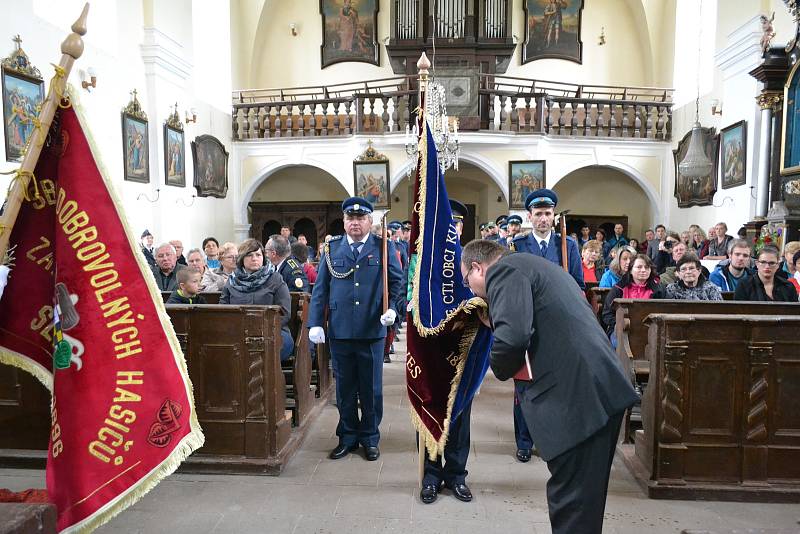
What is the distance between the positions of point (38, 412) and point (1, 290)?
217 cm

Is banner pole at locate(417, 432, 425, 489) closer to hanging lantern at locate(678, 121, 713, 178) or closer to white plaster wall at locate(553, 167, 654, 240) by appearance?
hanging lantern at locate(678, 121, 713, 178)

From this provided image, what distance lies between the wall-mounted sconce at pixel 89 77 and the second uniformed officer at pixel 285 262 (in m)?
4.74

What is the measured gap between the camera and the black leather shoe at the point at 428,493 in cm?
297

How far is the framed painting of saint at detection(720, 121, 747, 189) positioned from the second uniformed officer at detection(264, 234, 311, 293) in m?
8.21

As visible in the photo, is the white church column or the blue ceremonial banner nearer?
the blue ceremonial banner

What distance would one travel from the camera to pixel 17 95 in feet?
21.3

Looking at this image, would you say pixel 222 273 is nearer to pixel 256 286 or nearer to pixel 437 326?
pixel 256 286

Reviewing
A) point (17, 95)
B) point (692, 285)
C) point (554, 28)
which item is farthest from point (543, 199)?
point (554, 28)

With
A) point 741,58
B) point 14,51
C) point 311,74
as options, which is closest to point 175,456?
point 14,51

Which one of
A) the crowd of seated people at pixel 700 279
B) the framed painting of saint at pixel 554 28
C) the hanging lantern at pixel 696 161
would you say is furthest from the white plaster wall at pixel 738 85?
the framed painting of saint at pixel 554 28

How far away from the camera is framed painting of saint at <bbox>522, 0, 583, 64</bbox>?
48.0 feet

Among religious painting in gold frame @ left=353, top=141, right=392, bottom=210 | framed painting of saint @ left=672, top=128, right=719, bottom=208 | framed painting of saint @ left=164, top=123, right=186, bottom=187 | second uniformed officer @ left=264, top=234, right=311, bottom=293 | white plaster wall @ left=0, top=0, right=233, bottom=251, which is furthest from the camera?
religious painting in gold frame @ left=353, top=141, right=392, bottom=210

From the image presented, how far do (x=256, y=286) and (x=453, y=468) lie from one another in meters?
1.83

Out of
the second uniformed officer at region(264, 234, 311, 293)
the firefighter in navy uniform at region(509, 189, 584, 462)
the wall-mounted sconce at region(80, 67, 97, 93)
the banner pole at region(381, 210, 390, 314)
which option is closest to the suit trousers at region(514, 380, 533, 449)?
the firefighter in navy uniform at region(509, 189, 584, 462)
